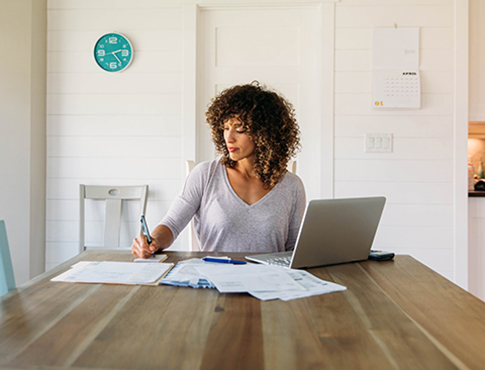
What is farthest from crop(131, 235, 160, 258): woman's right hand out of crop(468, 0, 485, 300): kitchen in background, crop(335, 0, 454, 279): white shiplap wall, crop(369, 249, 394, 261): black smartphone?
crop(468, 0, 485, 300): kitchen in background

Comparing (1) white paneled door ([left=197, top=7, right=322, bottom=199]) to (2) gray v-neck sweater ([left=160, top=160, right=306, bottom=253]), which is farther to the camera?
(1) white paneled door ([left=197, top=7, right=322, bottom=199])

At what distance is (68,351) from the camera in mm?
579

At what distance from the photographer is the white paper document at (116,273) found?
3.10 feet

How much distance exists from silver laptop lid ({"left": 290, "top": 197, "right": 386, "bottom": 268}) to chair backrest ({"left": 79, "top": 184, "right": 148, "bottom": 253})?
67.2 inches

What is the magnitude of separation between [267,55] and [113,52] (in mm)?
1003

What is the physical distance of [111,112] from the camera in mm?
2664

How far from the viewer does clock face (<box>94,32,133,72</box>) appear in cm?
263

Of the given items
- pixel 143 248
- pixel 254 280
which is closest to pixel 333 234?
pixel 254 280

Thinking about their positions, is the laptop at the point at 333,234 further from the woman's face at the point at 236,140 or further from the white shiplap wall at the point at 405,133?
the white shiplap wall at the point at 405,133

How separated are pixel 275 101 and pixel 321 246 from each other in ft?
2.66

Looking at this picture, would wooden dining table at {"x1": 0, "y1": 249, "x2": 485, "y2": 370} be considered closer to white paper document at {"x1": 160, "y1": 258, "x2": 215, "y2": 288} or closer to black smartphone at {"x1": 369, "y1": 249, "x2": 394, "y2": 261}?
white paper document at {"x1": 160, "y1": 258, "x2": 215, "y2": 288}

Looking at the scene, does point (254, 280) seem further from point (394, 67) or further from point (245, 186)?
point (394, 67)

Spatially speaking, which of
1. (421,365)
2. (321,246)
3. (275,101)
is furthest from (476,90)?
(421,365)

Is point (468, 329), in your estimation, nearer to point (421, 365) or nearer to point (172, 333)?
point (421, 365)
